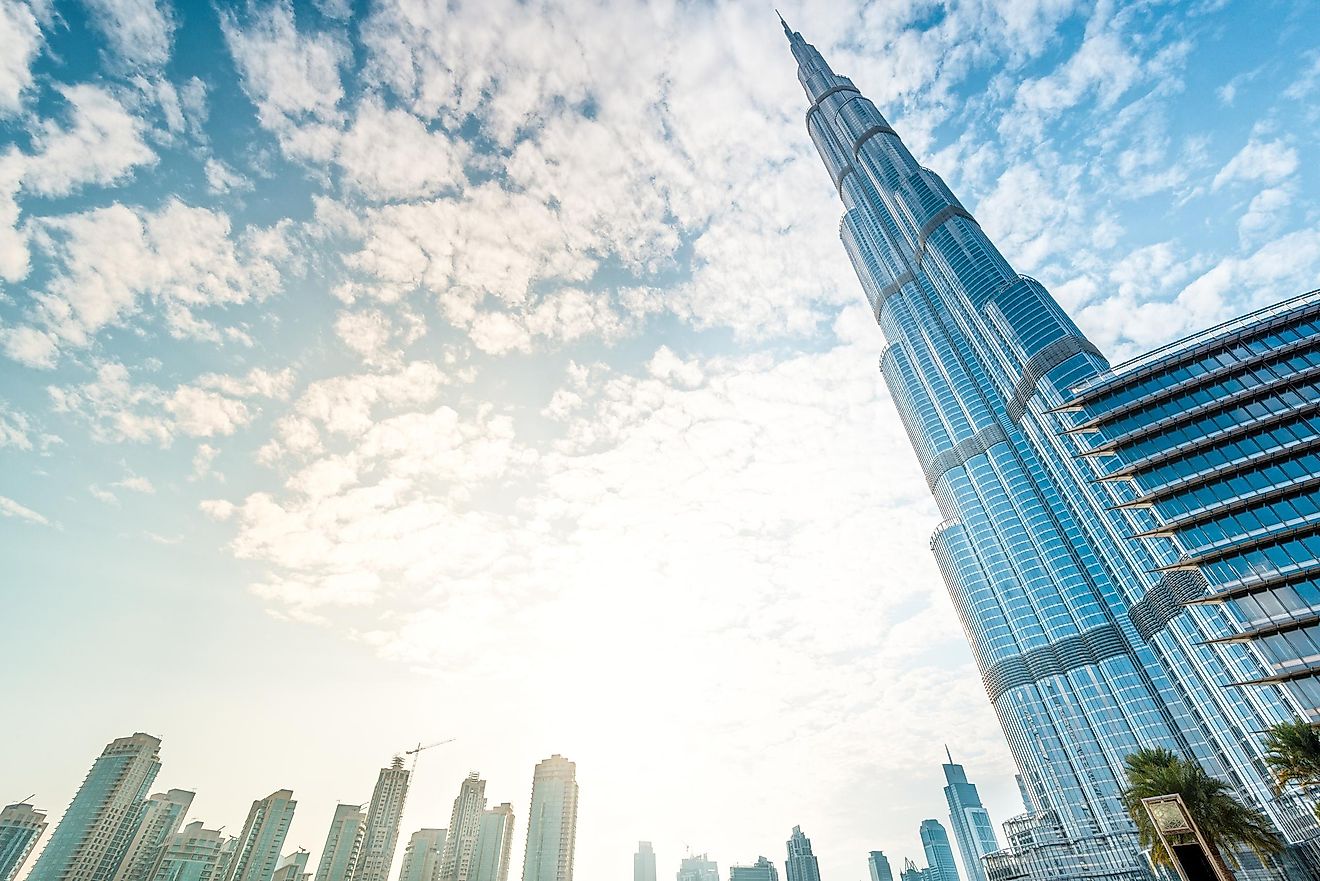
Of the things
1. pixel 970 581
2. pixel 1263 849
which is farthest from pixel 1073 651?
pixel 1263 849

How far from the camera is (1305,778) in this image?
44.2 meters

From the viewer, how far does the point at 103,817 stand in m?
180

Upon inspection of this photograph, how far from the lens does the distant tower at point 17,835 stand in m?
184

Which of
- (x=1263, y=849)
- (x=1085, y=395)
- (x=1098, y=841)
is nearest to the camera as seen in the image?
(x=1263, y=849)

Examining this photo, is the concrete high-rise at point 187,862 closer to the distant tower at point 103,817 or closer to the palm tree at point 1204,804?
the distant tower at point 103,817

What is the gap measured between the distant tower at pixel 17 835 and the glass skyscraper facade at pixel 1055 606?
904 ft

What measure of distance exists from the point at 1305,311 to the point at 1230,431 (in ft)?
51.0

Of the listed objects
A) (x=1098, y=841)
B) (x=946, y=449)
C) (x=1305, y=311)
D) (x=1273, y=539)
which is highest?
(x=946, y=449)

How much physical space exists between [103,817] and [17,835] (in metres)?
34.2

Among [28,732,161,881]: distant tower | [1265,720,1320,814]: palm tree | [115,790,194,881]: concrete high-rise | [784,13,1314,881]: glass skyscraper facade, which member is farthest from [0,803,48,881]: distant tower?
[1265,720,1320,814]: palm tree

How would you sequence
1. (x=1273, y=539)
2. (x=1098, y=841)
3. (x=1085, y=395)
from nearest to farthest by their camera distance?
(x=1273, y=539) < (x=1085, y=395) < (x=1098, y=841)

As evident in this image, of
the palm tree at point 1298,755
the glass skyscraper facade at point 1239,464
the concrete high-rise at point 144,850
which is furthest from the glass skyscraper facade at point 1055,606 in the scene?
the concrete high-rise at point 144,850

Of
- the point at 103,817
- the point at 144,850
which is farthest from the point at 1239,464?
the point at 144,850

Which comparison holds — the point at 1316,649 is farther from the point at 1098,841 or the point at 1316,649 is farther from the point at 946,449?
the point at 946,449
